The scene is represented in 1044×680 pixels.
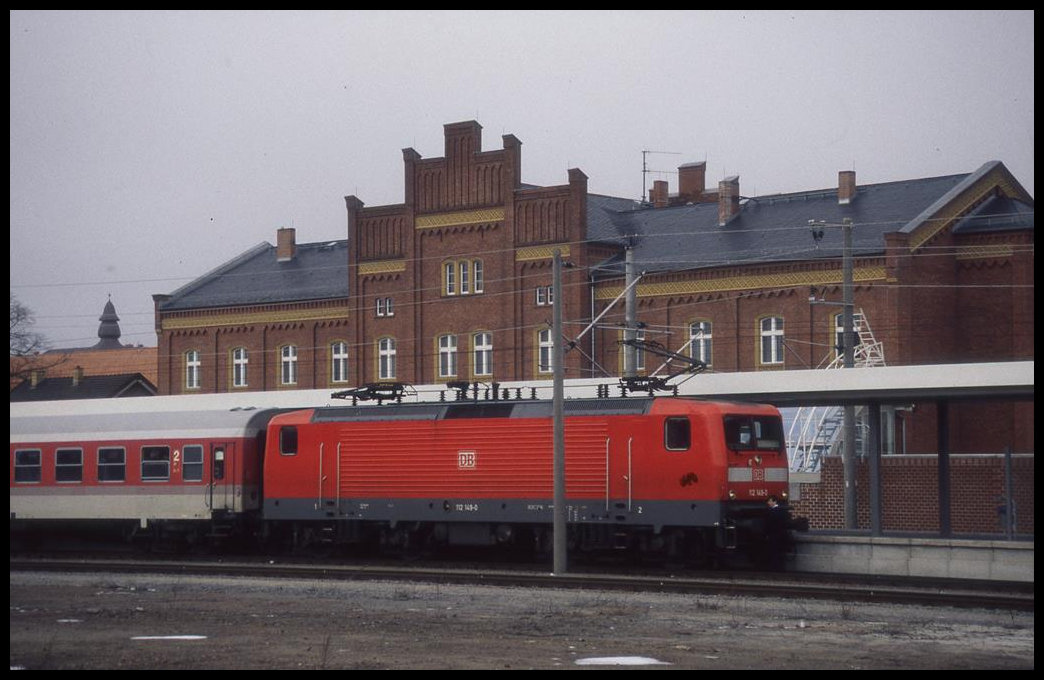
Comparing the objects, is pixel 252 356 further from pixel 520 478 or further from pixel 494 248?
pixel 520 478

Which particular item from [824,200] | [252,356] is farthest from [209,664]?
[252,356]

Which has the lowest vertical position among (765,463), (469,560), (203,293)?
(469,560)

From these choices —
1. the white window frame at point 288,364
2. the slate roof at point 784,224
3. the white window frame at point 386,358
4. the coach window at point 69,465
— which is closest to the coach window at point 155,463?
the coach window at point 69,465

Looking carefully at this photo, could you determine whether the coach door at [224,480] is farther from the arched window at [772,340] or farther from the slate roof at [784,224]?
the arched window at [772,340]

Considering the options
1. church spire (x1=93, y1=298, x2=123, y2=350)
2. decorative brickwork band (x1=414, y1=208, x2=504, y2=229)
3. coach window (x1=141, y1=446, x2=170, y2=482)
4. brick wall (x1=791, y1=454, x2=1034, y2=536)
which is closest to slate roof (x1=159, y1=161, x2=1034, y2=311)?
decorative brickwork band (x1=414, y1=208, x2=504, y2=229)

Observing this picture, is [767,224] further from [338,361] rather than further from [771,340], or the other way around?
[338,361]

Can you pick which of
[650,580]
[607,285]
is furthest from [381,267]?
[650,580]

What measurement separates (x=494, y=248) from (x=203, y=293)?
55.7 ft

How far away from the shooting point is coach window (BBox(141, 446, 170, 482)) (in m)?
35.9

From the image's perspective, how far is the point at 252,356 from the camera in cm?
6819

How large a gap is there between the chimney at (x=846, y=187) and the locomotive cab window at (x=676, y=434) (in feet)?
95.5

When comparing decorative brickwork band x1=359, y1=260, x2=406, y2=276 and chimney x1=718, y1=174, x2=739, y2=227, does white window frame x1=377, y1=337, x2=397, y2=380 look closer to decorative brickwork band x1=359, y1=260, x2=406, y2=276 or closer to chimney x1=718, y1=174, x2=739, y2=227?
decorative brickwork band x1=359, y1=260, x2=406, y2=276

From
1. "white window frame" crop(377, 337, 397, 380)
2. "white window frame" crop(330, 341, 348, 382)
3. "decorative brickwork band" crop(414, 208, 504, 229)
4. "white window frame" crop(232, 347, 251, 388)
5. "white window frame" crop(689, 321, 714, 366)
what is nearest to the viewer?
"white window frame" crop(689, 321, 714, 366)

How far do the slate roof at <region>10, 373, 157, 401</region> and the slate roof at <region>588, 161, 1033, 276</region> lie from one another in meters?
30.1
